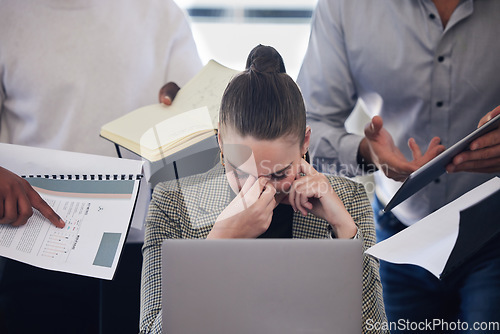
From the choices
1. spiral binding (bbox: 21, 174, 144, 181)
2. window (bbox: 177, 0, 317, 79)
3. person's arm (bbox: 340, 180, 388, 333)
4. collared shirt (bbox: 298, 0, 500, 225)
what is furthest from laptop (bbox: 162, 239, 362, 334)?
window (bbox: 177, 0, 317, 79)

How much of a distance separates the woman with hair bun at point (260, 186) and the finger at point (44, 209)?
0.76 feet

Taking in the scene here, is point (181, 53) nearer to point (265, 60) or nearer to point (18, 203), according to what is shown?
point (265, 60)

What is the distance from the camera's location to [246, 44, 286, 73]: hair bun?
3.65 feet

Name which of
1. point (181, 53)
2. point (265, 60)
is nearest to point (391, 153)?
point (265, 60)

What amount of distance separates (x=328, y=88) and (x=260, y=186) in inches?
23.6

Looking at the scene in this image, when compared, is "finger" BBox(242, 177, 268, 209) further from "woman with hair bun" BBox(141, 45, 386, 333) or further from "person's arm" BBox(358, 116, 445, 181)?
"person's arm" BBox(358, 116, 445, 181)

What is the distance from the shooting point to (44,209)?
106 centimetres

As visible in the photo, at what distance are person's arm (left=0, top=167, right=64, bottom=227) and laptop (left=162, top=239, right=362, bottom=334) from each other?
1.29 ft

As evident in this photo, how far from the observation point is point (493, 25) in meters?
1.40

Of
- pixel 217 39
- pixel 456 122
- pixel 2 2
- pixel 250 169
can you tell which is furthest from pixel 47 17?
pixel 456 122

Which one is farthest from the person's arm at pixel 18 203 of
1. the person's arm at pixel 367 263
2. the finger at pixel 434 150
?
the finger at pixel 434 150

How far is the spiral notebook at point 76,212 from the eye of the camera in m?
0.98

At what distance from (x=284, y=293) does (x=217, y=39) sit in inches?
51.5

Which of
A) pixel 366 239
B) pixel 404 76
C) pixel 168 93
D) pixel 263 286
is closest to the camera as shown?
pixel 263 286
